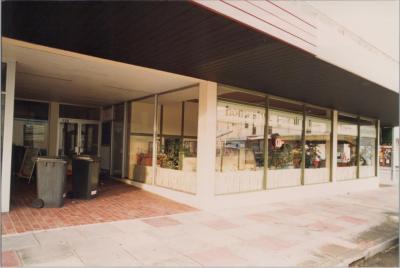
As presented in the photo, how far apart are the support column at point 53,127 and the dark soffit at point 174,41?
23.1 ft

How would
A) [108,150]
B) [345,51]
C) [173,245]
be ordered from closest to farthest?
[173,245]
[345,51]
[108,150]

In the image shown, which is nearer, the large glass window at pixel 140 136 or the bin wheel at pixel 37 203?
the bin wheel at pixel 37 203

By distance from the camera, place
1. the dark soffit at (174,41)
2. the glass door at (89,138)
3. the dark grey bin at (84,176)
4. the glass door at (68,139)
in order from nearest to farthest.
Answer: the dark soffit at (174,41) → the dark grey bin at (84,176) → the glass door at (68,139) → the glass door at (89,138)

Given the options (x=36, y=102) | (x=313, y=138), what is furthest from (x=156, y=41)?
(x=36, y=102)

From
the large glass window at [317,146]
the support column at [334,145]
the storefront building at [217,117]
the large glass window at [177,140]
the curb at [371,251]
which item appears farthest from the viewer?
the support column at [334,145]

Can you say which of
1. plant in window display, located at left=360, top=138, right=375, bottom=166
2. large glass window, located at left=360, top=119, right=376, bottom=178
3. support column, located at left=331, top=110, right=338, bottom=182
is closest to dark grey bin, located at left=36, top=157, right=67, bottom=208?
support column, located at left=331, top=110, right=338, bottom=182

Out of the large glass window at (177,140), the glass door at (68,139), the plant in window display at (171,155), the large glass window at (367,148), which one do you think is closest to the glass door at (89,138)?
the glass door at (68,139)

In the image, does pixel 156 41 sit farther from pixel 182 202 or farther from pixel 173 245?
pixel 182 202

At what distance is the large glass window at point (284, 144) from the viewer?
30.9 ft

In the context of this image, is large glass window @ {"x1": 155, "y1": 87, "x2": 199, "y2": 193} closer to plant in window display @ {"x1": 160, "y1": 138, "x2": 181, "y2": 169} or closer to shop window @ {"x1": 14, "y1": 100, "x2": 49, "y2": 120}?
plant in window display @ {"x1": 160, "y1": 138, "x2": 181, "y2": 169}

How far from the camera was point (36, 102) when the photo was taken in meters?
11.9

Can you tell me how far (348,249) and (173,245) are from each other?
295 centimetres

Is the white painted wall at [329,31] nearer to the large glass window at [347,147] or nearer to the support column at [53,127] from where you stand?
the large glass window at [347,147]

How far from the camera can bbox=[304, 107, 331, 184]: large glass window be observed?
1088cm
